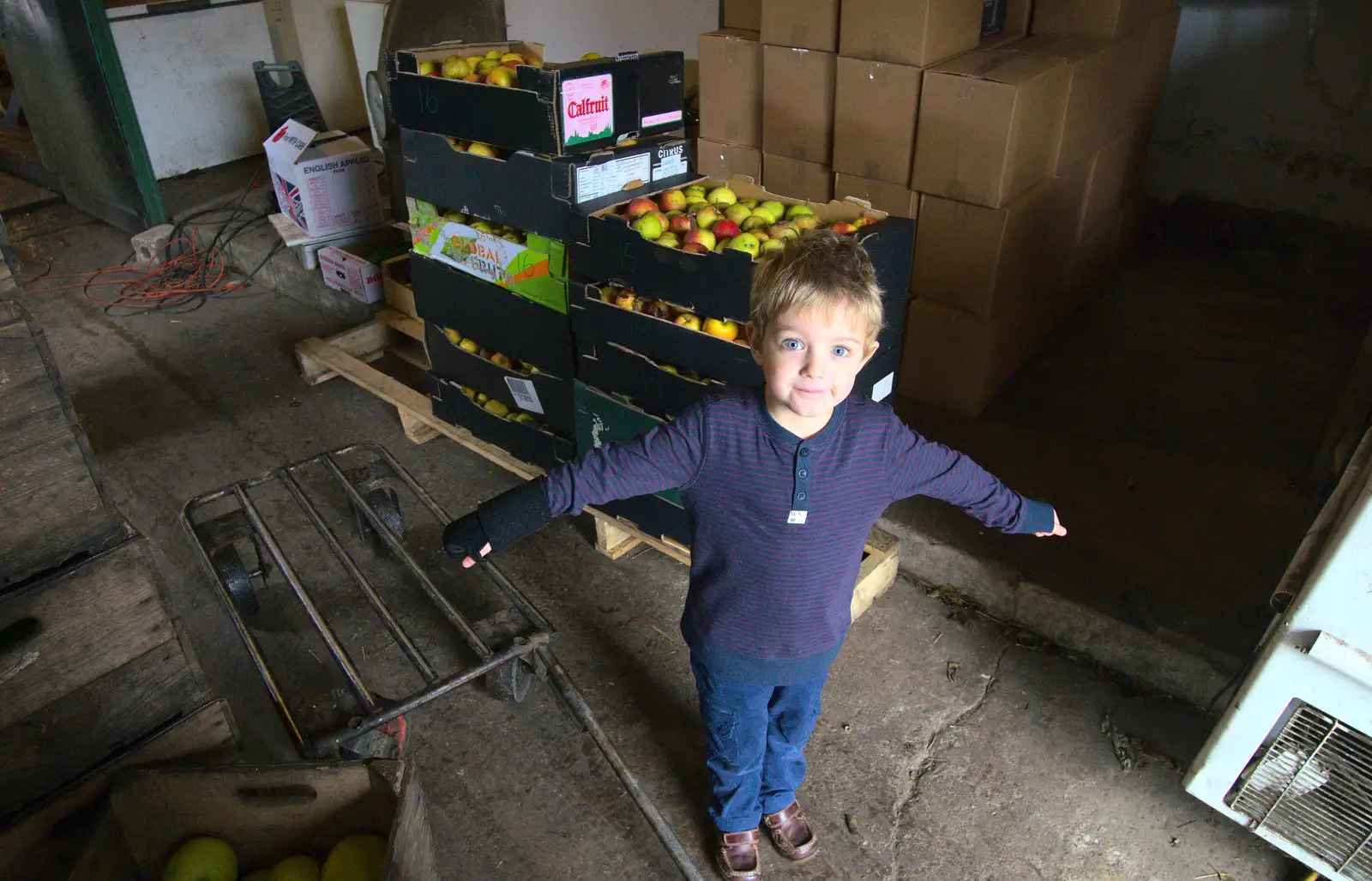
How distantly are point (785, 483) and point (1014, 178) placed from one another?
2.08 metres

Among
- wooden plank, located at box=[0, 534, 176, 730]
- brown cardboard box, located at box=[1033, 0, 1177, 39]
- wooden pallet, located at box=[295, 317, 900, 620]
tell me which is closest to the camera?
wooden plank, located at box=[0, 534, 176, 730]

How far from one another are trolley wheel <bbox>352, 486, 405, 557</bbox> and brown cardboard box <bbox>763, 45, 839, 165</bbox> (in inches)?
78.2

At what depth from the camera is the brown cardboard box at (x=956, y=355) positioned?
11.3 ft

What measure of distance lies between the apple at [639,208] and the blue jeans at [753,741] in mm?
1277

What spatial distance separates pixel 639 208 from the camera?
2.60 metres

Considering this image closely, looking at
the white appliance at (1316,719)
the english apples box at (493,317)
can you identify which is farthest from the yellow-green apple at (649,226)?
the white appliance at (1316,719)

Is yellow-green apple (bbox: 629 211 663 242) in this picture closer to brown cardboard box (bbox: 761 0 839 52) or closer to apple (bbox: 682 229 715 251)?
apple (bbox: 682 229 715 251)

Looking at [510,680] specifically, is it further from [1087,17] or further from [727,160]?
[1087,17]

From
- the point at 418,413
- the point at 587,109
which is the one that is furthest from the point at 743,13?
the point at 418,413

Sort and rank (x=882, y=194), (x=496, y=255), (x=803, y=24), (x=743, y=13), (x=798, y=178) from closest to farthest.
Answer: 1. (x=496, y=255)
2. (x=803, y=24)
3. (x=882, y=194)
4. (x=798, y=178)
5. (x=743, y=13)

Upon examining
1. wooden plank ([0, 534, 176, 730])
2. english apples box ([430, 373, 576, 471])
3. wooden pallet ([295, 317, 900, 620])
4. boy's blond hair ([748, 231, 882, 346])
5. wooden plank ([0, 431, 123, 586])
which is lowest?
wooden pallet ([295, 317, 900, 620])

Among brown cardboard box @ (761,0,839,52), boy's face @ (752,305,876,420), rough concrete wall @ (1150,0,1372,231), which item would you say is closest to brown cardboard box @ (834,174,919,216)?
brown cardboard box @ (761,0,839,52)

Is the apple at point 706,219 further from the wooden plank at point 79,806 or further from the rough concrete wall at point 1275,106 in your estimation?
the rough concrete wall at point 1275,106

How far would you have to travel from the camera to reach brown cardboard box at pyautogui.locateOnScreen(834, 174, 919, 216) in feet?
11.0
